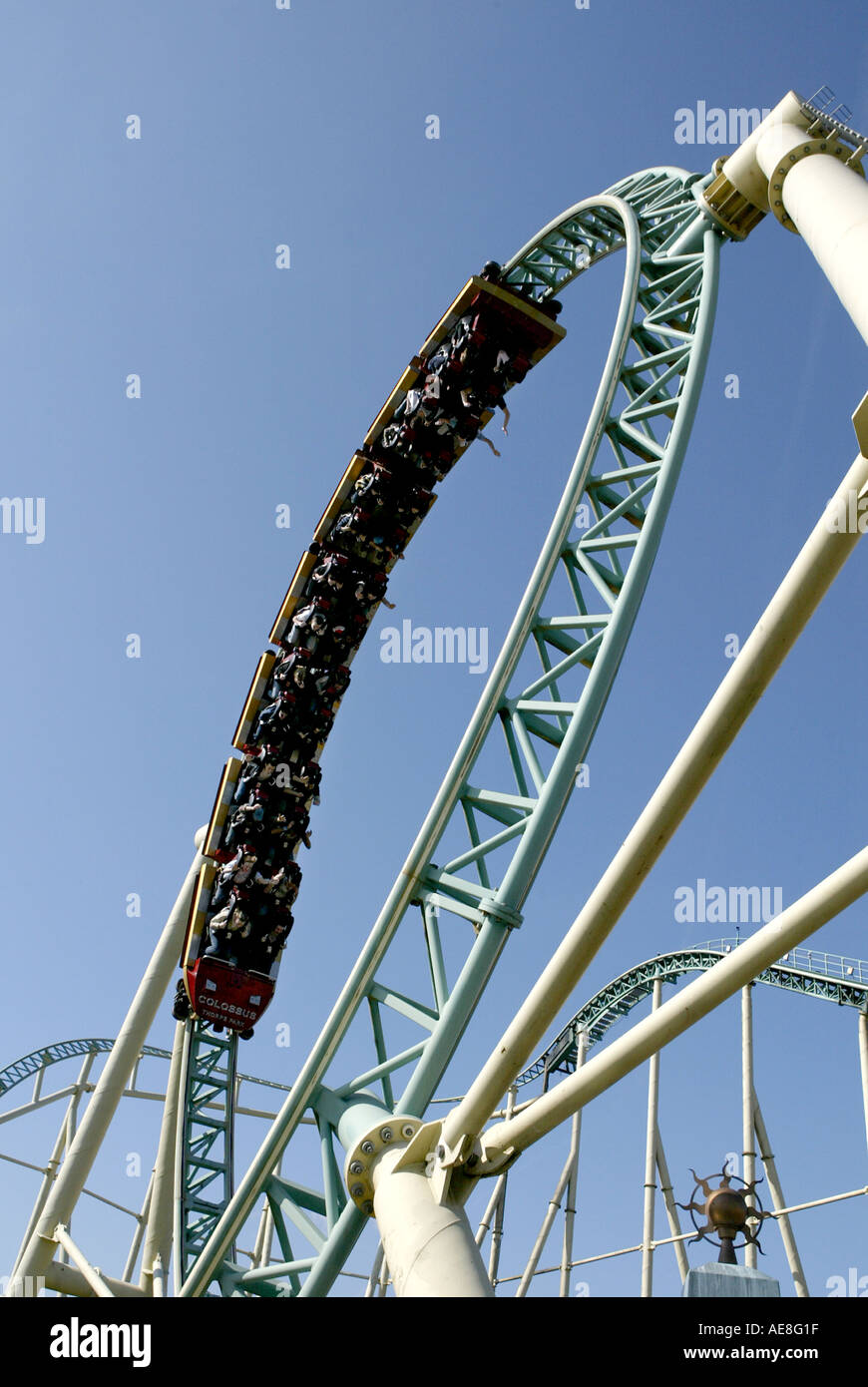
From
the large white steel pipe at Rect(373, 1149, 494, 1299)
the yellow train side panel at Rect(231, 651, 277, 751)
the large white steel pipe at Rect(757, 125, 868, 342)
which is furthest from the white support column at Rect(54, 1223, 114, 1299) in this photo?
the large white steel pipe at Rect(757, 125, 868, 342)

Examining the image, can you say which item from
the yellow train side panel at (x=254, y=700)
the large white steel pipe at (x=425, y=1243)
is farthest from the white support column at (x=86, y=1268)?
the yellow train side panel at (x=254, y=700)

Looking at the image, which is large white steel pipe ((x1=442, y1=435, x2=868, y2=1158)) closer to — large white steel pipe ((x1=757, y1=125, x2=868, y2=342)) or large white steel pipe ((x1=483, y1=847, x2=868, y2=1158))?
large white steel pipe ((x1=483, y1=847, x2=868, y2=1158))

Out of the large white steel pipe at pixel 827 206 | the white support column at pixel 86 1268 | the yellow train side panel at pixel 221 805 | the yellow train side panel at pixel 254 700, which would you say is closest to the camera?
the large white steel pipe at pixel 827 206

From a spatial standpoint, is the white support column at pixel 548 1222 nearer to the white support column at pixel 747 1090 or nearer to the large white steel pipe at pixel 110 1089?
the white support column at pixel 747 1090

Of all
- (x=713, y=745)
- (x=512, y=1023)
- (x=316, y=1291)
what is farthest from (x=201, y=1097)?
(x=713, y=745)
